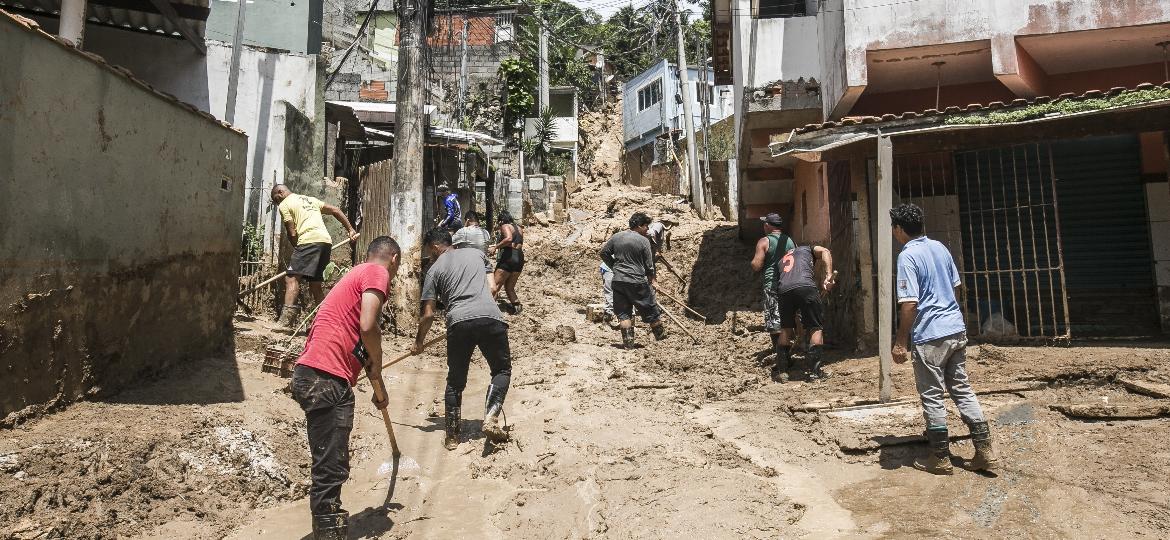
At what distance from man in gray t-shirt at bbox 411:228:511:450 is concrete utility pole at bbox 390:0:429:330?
13.2ft

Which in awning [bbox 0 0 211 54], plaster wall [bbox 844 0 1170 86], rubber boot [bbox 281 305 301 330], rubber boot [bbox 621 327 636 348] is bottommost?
rubber boot [bbox 621 327 636 348]

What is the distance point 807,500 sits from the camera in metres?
4.42

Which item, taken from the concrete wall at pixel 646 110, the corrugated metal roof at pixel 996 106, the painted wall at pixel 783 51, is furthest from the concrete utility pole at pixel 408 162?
the concrete wall at pixel 646 110

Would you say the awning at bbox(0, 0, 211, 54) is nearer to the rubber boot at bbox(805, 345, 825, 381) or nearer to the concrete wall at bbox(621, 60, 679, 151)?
the rubber boot at bbox(805, 345, 825, 381)

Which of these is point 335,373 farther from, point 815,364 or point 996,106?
point 996,106

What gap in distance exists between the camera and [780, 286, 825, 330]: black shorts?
301 inches

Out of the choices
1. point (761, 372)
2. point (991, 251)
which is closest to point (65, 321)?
point (761, 372)

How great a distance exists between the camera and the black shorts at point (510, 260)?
11008 millimetres

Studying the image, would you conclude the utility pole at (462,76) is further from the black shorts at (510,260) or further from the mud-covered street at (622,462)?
the mud-covered street at (622,462)

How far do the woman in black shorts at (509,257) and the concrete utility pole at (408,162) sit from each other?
1.39 meters

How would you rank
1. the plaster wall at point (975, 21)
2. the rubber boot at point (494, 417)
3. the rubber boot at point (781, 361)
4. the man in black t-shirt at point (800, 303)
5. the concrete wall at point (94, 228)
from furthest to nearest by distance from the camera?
the plaster wall at point (975, 21) < the rubber boot at point (781, 361) < the man in black t-shirt at point (800, 303) < the rubber boot at point (494, 417) < the concrete wall at point (94, 228)

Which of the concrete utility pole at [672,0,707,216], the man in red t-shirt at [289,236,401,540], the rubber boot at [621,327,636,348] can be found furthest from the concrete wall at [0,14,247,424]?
the concrete utility pole at [672,0,707,216]

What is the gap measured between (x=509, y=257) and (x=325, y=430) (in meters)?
6.96

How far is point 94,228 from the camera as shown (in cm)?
520
